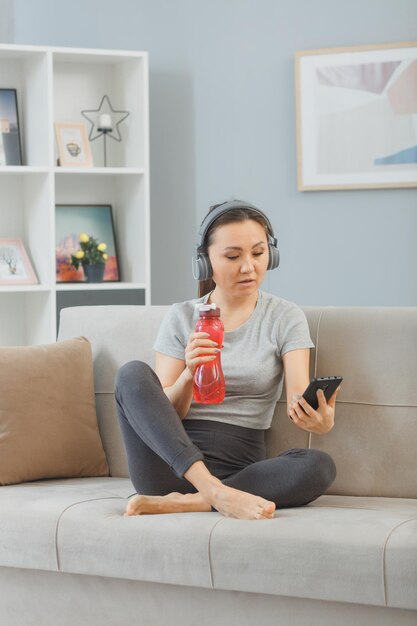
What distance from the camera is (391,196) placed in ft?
13.7

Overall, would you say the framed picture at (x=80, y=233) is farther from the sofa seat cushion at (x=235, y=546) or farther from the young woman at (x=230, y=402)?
the sofa seat cushion at (x=235, y=546)

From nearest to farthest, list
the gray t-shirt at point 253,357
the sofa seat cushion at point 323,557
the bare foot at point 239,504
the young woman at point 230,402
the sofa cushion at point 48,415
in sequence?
the sofa seat cushion at point 323,557 < the bare foot at point 239,504 < the young woman at point 230,402 < the gray t-shirt at point 253,357 < the sofa cushion at point 48,415

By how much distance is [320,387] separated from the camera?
227 centimetres

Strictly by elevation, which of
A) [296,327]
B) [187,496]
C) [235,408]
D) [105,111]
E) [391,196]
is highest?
[105,111]

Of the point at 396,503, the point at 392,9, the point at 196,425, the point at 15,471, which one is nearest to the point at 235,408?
the point at 196,425

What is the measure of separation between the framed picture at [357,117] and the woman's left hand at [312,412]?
6.67 feet

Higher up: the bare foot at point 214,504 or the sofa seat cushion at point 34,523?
the bare foot at point 214,504

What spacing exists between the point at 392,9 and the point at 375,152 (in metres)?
0.59

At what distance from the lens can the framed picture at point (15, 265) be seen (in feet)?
13.8

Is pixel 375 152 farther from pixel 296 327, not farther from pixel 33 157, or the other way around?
pixel 296 327

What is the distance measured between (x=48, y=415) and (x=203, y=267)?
1.92ft

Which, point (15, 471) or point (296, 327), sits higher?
point (296, 327)

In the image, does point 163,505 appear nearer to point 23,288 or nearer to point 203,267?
point 203,267

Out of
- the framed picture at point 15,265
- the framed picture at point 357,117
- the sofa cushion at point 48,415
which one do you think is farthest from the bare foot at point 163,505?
the framed picture at point 357,117
